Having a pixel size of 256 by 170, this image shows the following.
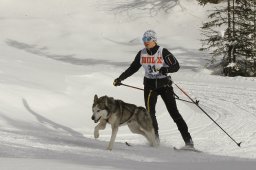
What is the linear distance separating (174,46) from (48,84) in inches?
636

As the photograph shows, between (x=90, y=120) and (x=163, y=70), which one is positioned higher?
(x=163, y=70)

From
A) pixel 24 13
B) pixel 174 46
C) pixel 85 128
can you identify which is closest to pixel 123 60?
pixel 174 46

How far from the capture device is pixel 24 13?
1249 inches

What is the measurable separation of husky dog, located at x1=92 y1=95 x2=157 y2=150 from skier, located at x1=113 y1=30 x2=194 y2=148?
249 mm

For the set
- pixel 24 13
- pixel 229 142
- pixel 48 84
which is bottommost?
pixel 229 142

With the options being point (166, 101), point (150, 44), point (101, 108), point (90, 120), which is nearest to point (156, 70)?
point (150, 44)

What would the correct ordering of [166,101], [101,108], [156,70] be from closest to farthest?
[101,108]
[156,70]
[166,101]

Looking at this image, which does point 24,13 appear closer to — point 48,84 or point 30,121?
point 48,84

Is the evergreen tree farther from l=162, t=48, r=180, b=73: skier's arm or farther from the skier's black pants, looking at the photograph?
l=162, t=48, r=180, b=73: skier's arm

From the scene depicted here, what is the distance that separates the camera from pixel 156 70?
26.0ft

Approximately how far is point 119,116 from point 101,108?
1.28 ft

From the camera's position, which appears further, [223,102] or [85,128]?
[223,102]

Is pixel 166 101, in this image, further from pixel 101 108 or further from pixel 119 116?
pixel 101 108

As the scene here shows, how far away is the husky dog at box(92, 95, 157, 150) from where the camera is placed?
741 cm
